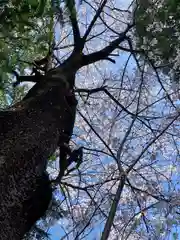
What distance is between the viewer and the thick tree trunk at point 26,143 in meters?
1.67

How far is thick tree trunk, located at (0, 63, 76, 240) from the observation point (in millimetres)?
1674

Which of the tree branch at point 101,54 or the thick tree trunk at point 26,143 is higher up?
the tree branch at point 101,54

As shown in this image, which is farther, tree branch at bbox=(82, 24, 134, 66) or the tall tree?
tree branch at bbox=(82, 24, 134, 66)

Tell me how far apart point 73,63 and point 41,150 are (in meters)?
1.11

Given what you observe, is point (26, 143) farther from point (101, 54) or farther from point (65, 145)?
point (101, 54)

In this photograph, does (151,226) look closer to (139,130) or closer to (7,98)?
(139,130)

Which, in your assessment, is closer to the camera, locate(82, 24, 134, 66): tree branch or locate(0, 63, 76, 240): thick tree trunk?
locate(0, 63, 76, 240): thick tree trunk

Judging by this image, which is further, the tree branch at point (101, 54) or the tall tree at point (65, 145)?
the tree branch at point (101, 54)

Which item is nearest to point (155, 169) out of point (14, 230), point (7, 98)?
point (7, 98)

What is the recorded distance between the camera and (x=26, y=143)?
1.92m

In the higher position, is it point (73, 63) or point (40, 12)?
point (73, 63)

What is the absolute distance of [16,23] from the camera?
1833 mm

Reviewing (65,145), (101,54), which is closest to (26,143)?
(65,145)

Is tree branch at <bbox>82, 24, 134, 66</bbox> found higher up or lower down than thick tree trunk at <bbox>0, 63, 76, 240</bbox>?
higher up
